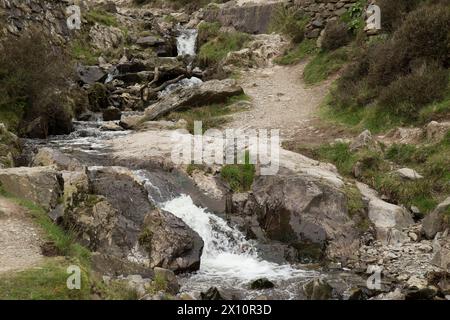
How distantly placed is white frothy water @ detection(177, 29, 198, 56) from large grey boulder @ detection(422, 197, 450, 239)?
60.1 feet

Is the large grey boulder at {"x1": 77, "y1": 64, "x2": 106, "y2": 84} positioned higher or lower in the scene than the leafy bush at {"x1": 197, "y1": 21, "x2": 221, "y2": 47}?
lower

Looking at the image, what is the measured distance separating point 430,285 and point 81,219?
19.4 feet

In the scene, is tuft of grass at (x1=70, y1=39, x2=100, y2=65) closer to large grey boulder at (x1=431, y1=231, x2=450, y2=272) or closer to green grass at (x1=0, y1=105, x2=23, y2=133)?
green grass at (x1=0, y1=105, x2=23, y2=133)

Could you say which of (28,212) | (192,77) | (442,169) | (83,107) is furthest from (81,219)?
(192,77)

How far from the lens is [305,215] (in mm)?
11445

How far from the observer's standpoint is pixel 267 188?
12172mm

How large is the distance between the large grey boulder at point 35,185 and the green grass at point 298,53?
14.0 m

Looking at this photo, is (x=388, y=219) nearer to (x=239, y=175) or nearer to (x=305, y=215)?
(x=305, y=215)

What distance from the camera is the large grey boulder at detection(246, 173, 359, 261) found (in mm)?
10852

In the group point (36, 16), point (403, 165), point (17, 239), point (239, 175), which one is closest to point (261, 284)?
point (17, 239)

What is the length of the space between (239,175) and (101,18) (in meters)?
17.7

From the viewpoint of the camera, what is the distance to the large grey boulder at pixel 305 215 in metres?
10.9

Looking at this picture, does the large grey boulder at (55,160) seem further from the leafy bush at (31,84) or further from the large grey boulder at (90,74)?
the large grey boulder at (90,74)


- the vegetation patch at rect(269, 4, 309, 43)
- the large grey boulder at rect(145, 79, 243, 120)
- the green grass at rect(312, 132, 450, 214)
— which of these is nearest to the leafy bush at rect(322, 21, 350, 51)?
the vegetation patch at rect(269, 4, 309, 43)
